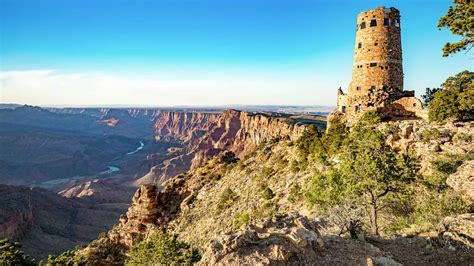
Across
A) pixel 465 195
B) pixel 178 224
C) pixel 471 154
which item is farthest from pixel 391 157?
pixel 178 224

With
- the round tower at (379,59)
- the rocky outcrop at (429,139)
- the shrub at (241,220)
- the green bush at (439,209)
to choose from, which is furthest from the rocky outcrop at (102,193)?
the green bush at (439,209)

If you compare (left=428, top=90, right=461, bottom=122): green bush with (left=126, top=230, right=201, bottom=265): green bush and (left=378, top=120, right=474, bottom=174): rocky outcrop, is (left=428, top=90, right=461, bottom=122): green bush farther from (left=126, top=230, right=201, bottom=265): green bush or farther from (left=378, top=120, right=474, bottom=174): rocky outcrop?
(left=126, top=230, right=201, bottom=265): green bush

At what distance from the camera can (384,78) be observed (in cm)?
3359

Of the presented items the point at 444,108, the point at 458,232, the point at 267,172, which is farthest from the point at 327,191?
the point at 267,172

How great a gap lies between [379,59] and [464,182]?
63.0 feet

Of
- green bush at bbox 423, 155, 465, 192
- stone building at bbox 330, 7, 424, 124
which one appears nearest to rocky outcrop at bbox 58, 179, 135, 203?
stone building at bbox 330, 7, 424, 124

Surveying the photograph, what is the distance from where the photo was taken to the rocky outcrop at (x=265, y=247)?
33.4 ft

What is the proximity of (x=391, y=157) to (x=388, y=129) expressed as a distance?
1093 centimetres

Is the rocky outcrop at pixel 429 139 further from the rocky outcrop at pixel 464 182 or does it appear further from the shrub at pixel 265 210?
the shrub at pixel 265 210

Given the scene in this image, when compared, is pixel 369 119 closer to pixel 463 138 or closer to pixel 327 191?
pixel 463 138

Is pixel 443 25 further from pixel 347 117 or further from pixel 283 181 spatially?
pixel 283 181

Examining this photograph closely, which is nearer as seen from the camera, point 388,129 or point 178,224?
point 388,129

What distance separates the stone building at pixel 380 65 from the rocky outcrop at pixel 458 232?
20451 mm

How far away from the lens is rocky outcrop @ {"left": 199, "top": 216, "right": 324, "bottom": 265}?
33.4 ft
